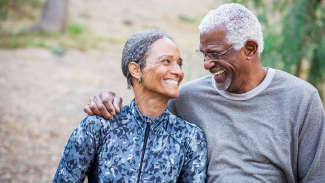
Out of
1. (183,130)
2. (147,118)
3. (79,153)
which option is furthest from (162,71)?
(79,153)

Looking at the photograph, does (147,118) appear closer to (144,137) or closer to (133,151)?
(144,137)

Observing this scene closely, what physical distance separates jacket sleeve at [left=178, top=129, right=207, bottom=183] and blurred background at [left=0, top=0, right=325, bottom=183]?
9.22 ft

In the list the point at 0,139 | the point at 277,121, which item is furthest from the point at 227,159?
the point at 0,139

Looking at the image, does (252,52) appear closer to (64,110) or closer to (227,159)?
(227,159)

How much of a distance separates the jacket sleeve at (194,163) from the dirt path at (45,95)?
3175 millimetres

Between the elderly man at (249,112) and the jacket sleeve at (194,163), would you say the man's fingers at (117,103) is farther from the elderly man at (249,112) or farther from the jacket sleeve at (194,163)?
the jacket sleeve at (194,163)

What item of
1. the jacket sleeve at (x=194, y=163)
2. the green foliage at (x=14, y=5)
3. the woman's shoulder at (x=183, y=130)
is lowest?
the jacket sleeve at (x=194, y=163)

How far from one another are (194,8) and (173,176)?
70.3 feet

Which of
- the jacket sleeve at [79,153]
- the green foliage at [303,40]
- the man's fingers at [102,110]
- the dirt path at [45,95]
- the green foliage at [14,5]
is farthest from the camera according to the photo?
the green foliage at [14,5]

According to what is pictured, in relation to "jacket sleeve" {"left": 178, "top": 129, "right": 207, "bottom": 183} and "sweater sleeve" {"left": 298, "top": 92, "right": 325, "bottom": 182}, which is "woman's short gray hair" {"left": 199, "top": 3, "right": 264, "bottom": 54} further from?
"jacket sleeve" {"left": 178, "top": 129, "right": 207, "bottom": 183}

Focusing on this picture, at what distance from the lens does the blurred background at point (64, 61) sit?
4348mm

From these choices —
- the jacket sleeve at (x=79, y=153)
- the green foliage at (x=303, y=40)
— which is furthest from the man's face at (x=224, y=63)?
the green foliage at (x=303, y=40)

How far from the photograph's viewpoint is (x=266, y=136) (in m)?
2.21

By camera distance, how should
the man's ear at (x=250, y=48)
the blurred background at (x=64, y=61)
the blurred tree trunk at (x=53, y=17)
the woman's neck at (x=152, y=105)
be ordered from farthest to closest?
the blurred tree trunk at (x=53, y=17)
the blurred background at (x=64, y=61)
the man's ear at (x=250, y=48)
the woman's neck at (x=152, y=105)
